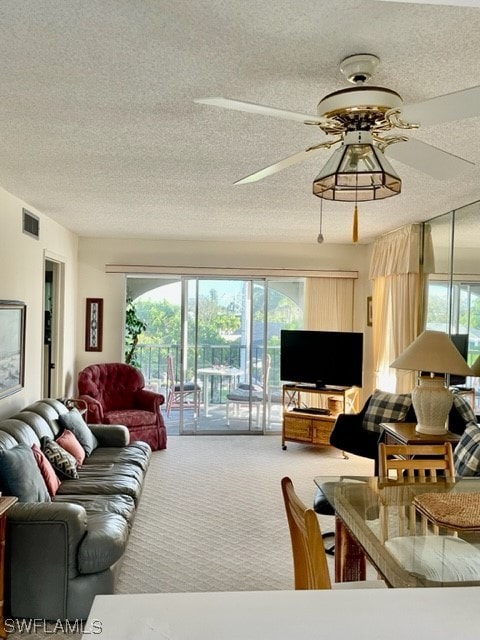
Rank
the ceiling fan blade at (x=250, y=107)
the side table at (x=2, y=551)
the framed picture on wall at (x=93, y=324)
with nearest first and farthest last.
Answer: the ceiling fan blade at (x=250, y=107)
the side table at (x=2, y=551)
the framed picture on wall at (x=93, y=324)

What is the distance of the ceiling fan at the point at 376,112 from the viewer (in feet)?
5.73

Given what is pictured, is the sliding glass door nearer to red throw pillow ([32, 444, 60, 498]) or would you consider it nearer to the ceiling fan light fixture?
red throw pillow ([32, 444, 60, 498])

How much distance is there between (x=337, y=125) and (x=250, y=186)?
2079 millimetres

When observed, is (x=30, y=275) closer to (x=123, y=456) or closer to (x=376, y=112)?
(x=123, y=456)

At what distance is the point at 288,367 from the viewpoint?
22.4ft

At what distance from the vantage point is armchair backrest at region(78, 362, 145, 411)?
6.48m

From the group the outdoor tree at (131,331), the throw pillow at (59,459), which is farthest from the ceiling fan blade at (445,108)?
the outdoor tree at (131,331)

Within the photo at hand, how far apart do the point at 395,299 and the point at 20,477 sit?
4275 mm

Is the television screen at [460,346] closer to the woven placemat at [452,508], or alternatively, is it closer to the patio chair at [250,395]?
the woven placemat at [452,508]

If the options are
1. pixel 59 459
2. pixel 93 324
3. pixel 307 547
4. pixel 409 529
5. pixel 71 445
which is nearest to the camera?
pixel 307 547

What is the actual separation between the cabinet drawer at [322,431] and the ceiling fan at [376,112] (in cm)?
441

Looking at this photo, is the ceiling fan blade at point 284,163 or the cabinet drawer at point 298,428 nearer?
the ceiling fan blade at point 284,163

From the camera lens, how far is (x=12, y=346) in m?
4.48

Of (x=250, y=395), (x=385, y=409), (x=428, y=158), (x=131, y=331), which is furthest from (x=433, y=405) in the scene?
(x=131, y=331)
